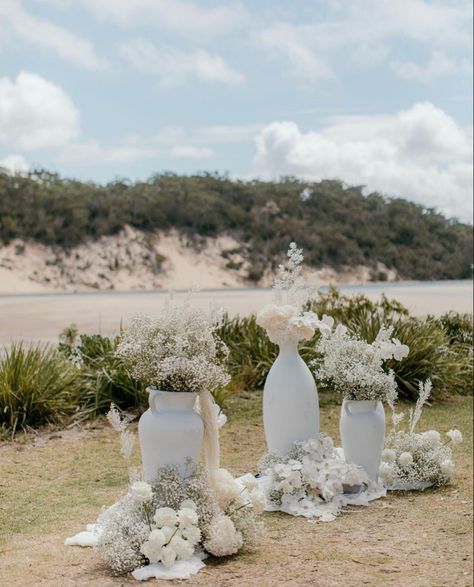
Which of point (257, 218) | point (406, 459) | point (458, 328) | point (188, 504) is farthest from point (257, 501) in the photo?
point (257, 218)

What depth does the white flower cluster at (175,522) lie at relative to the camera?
18.3 ft

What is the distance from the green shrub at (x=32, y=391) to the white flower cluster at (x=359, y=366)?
4.10m

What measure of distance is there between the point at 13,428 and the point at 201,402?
459 cm

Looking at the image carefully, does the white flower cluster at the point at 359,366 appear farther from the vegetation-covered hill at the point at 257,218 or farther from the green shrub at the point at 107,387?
the vegetation-covered hill at the point at 257,218

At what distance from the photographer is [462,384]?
44.2 feet

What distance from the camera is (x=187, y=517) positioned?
5.58 metres

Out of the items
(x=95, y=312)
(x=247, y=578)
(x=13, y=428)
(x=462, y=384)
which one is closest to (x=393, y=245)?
(x=95, y=312)

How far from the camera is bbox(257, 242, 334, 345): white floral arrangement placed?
287 inches

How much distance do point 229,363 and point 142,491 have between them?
23.7 feet

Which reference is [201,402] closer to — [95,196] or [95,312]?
[95,312]

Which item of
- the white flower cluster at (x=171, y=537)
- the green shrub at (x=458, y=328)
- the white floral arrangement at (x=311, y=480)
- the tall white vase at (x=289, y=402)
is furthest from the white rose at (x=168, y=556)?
the green shrub at (x=458, y=328)

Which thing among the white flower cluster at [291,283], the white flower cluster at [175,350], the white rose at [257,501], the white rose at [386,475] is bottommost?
the white rose at [386,475]

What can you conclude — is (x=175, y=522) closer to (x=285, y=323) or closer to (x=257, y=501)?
(x=257, y=501)

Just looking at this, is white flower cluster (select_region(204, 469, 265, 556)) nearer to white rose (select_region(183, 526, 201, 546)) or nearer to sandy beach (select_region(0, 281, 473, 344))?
white rose (select_region(183, 526, 201, 546))
